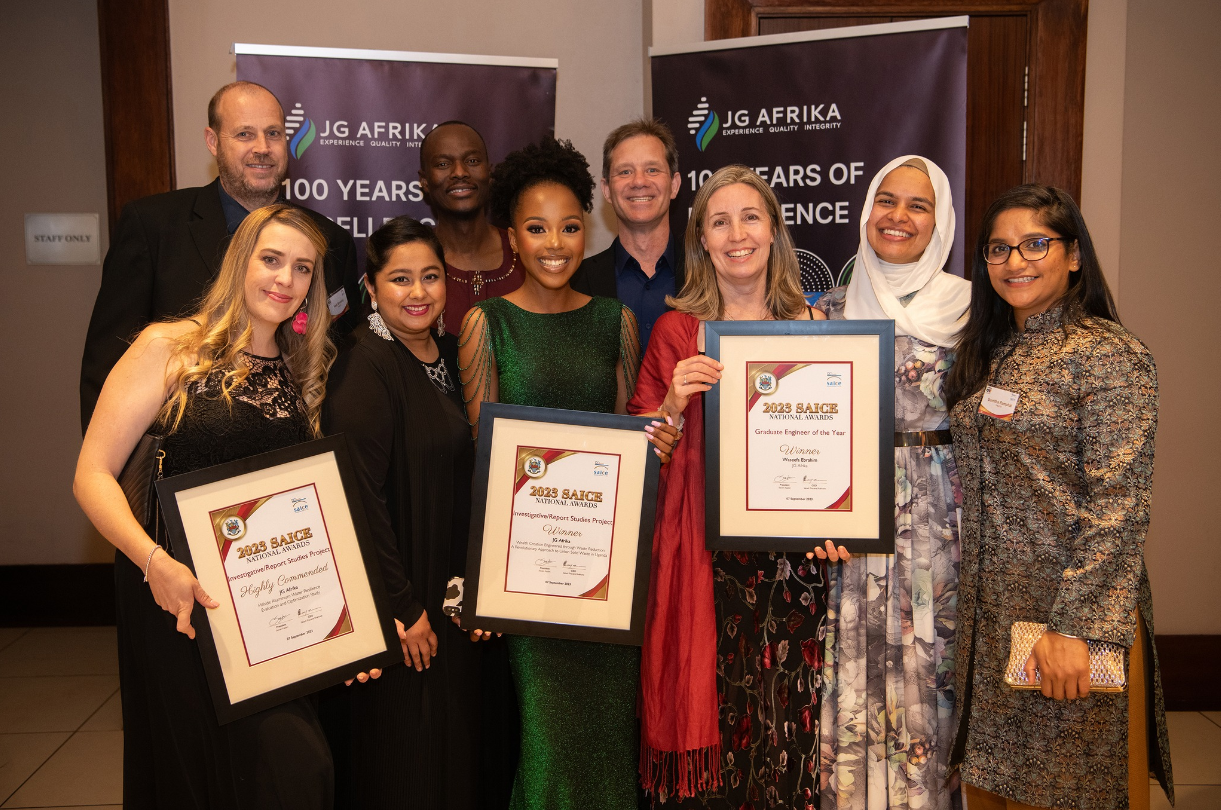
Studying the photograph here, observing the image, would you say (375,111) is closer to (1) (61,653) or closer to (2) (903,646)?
(2) (903,646)

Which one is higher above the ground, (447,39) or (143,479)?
(447,39)

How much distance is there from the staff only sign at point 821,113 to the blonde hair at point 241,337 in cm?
191

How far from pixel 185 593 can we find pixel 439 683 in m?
0.80

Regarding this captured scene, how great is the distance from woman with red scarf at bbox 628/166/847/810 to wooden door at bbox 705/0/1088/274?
6.36ft

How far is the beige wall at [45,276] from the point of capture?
5332 millimetres

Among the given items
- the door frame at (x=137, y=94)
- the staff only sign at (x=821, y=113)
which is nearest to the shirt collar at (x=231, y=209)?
the door frame at (x=137, y=94)

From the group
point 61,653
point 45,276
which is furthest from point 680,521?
point 45,276

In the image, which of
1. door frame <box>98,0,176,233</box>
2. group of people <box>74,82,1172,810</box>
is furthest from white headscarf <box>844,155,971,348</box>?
door frame <box>98,0,176,233</box>

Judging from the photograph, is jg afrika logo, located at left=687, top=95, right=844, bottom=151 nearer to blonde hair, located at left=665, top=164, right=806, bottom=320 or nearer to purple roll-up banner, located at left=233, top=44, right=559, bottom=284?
purple roll-up banner, located at left=233, top=44, right=559, bottom=284

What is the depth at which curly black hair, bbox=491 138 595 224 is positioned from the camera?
8.80 feet

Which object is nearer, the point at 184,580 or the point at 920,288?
the point at 184,580

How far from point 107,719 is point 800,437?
3.91 meters

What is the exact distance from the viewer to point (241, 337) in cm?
211

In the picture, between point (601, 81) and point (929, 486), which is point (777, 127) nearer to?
point (601, 81)
